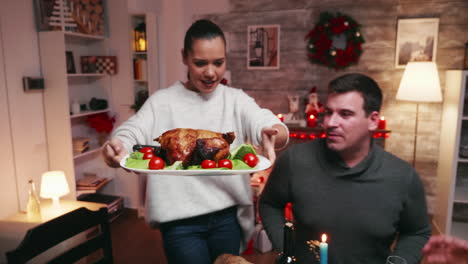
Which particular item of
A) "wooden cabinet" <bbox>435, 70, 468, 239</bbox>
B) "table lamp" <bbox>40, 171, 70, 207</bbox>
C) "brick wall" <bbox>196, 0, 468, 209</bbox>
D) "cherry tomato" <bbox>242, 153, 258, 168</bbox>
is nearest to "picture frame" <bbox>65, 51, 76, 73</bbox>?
"table lamp" <bbox>40, 171, 70, 207</bbox>

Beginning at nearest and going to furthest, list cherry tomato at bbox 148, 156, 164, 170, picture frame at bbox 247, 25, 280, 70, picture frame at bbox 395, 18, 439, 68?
1. cherry tomato at bbox 148, 156, 164, 170
2. picture frame at bbox 395, 18, 439, 68
3. picture frame at bbox 247, 25, 280, 70

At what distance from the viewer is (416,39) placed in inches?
138

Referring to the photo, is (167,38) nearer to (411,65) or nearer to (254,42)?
(254,42)

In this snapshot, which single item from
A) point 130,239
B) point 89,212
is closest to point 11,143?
point 130,239

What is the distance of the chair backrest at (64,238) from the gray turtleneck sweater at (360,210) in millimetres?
792

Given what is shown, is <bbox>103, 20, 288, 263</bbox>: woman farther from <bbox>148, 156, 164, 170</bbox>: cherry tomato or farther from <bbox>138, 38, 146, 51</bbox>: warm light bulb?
<bbox>138, 38, 146, 51</bbox>: warm light bulb

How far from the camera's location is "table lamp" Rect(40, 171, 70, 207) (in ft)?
9.09

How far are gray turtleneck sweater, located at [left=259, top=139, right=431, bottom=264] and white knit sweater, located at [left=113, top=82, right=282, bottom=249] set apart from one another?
1.17ft

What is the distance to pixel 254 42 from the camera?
3.90 meters

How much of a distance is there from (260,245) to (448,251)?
1972 mm

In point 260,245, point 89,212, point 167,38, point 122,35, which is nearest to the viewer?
point 89,212

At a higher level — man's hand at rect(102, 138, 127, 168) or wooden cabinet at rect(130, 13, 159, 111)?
wooden cabinet at rect(130, 13, 159, 111)

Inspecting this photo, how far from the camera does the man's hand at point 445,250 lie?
1240mm

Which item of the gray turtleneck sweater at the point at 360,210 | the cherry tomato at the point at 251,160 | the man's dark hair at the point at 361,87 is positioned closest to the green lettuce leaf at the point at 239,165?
the cherry tomato at the point at 251,160
